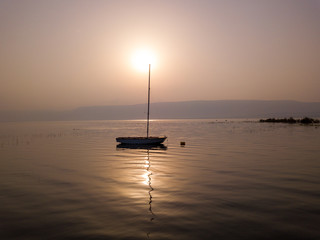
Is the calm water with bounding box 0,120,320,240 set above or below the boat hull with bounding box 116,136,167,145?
below

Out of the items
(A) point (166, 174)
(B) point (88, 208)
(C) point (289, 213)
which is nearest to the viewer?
(C) point (289, 213)

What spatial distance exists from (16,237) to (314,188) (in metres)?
17.3

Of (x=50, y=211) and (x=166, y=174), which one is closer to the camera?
(x=50, y=211)

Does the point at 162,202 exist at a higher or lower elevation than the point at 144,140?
lower

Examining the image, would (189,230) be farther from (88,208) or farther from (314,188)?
(314,188)

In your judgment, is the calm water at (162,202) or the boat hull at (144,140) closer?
the calm water at (162,202)

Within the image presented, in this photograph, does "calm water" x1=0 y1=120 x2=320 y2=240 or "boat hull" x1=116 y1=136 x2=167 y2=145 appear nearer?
"calm water" x1=0 y1=120 x2=320 y2=240

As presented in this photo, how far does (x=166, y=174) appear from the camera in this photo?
22.8 metres

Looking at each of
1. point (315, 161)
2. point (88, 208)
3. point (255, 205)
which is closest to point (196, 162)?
point (315, 161)

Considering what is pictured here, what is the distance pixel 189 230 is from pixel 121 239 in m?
2.84

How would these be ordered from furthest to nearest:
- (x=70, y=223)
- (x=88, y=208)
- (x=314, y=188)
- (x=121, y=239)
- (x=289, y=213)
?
(x=314, y=188), (x=88, y=208), (x=289, y=213), (x=70, y=223), (x=121, y=239)

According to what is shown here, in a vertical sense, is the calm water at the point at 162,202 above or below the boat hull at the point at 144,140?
below

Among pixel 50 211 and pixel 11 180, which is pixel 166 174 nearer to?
pixel 50 211

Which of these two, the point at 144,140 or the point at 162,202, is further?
the point at 144,140
